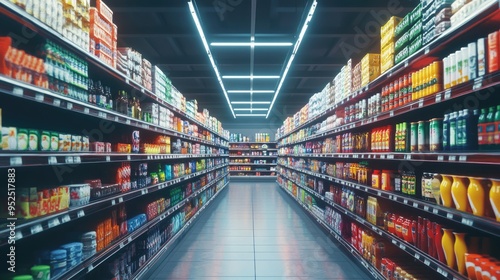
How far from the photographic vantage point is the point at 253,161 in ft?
64.9

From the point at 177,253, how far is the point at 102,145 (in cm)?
254

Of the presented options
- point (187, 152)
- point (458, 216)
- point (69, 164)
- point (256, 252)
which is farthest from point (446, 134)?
point (187, 152)

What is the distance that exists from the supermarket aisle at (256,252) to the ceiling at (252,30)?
340 cm

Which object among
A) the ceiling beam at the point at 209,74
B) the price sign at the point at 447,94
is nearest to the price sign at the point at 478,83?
the price sign at the point at 447,94

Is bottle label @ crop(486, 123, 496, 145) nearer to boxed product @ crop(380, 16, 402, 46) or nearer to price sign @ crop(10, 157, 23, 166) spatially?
boxed product @ crop(380, 16, 402, 46)

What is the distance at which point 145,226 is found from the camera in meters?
4.00

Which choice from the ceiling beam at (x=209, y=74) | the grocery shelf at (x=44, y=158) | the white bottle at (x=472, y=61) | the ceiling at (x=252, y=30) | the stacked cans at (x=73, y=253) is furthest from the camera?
the ceiling beam at (x=209, y=74)

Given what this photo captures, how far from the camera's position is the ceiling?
234 inches

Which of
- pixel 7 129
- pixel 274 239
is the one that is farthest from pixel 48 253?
pixel 274 239

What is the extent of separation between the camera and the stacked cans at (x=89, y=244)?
2680mm

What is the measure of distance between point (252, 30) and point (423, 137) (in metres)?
4.38

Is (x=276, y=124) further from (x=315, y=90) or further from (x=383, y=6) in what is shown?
(x=383, y=6)

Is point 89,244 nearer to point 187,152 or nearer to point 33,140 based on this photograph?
point 33,140

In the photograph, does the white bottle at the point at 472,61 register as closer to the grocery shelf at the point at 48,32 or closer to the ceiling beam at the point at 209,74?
the grocery shelf at the point at 48,32
